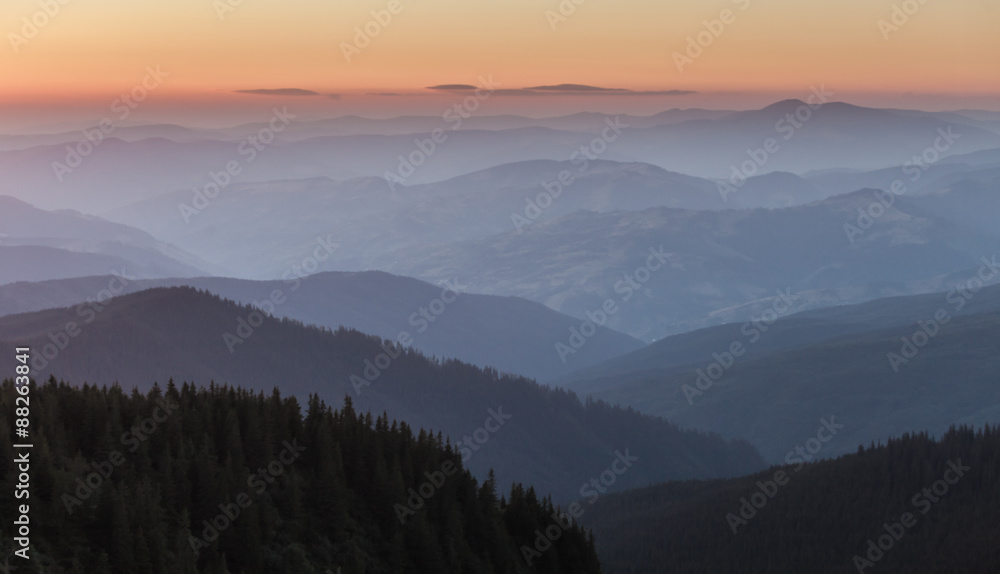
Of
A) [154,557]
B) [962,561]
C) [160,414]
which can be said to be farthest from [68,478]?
[962,561]

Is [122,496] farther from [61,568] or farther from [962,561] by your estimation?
[962,561]

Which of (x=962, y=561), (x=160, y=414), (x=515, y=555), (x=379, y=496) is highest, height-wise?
(x=160, y=414)

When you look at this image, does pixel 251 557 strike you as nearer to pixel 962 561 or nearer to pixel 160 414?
pixel 160 414

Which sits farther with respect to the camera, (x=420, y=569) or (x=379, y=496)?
(x=379, y=496)

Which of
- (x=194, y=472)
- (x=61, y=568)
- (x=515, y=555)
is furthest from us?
(x=515, y=555)

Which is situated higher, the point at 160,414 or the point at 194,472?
the point at 160,414

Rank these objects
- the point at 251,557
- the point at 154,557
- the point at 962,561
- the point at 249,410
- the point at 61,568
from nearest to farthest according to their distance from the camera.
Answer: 1. the point at 61,568
2. the point at 154,557
3. the point at 251,557
4. the point at 249,410
5. the point at 962,561
